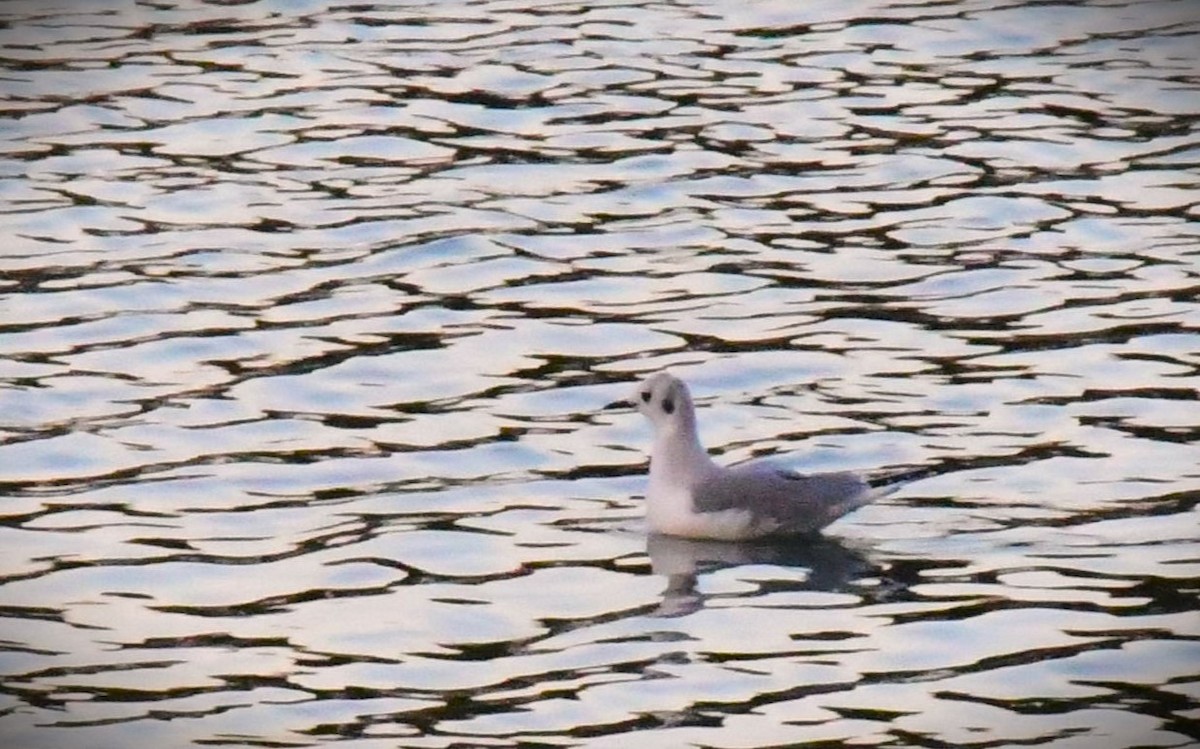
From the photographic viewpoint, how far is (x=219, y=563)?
11.4m

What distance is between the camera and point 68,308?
15227mm

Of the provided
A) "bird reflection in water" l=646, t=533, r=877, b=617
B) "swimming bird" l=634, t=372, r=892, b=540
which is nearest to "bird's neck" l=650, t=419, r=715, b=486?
"swimming bird" l=634, t=372, r=892, b=540

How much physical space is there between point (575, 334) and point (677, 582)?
3640 millimetres

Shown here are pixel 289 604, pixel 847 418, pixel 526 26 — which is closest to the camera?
pixel 289 604

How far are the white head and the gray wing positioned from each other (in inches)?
15.0

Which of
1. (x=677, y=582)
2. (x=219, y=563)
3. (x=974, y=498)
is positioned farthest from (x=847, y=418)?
(x=219, y=563)

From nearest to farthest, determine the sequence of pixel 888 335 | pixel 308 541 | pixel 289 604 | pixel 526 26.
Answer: pixel 289 604
pixel 308 541
pixel 888 335
pixel 526 26

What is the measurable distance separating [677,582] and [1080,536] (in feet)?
5.79

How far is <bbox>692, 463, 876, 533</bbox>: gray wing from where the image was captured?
11.8m

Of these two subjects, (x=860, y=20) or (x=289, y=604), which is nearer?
(x=289, y=604)

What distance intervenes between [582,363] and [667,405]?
84.3 inches

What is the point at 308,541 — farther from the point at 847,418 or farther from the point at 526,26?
the point at 526,26

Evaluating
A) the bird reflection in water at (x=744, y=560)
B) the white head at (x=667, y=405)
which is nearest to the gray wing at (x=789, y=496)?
the bird reflection in water at (x=744, y=560)

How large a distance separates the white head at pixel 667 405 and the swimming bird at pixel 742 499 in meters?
0.17
